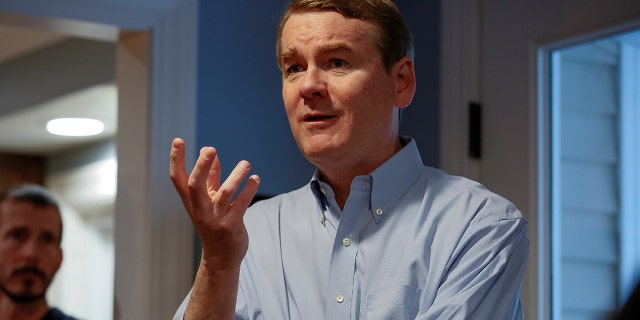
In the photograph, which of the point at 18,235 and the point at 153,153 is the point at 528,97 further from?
the point at 18,235

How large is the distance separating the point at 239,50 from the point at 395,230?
4.01 feet

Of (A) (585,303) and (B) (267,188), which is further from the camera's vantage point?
(B) (267,188)

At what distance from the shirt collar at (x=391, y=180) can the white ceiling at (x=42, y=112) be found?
2.82 m

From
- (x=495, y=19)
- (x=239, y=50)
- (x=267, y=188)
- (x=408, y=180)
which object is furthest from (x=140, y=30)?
(x=408, y=180)

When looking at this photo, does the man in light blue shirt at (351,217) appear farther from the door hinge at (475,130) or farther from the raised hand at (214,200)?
the door hinge at (475,130)

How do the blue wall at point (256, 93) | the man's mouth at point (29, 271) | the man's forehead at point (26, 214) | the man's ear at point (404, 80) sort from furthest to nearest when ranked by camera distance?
1. the man's forehead at point (26, 214)
2. the man's mouth at point (29, 271)
3. the blue wall at point (256, 93)
4. the man's ear at point (404, 80)

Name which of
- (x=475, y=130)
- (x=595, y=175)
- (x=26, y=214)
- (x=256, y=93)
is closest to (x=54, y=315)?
(x=26, y=214)

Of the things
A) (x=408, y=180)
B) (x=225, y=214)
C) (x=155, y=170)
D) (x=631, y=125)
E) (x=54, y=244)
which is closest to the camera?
(x=225, y=214)

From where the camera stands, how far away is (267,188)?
257 centimetres

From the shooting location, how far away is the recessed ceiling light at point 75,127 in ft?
16.9

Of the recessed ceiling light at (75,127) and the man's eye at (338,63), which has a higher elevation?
the recessed ceiling light at (75,127)

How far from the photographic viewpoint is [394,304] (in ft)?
4.50

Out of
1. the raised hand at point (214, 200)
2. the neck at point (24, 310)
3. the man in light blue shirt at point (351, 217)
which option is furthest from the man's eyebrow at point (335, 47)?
the neck at point (24, 310)

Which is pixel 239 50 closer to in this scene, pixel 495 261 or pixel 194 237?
pixel 194 237
